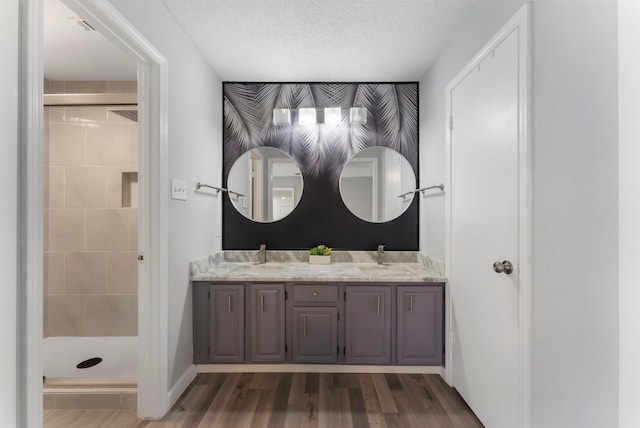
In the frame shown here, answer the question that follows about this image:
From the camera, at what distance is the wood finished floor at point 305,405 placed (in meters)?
1.73

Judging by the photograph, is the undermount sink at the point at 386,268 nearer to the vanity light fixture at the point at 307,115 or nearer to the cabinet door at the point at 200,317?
the cabinet door at the point at 200,317

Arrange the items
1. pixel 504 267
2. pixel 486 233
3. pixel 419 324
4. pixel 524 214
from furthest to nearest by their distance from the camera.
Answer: pixel 419 324 → pixel 486 233 → pixel 504 267 → pixel 524 214

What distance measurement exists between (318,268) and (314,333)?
51cm

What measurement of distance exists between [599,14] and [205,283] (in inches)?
98.8

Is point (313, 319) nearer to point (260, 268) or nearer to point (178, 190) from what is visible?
point (260, 268)

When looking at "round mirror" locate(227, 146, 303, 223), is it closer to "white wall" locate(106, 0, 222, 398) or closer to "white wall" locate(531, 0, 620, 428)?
"white wall" locate(106, 0, 222, 398)

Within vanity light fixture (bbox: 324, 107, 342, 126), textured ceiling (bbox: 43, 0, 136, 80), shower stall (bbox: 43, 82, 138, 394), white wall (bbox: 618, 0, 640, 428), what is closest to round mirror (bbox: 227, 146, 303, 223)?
vanity light fixture (bbox: 324, 107, 342, 126)

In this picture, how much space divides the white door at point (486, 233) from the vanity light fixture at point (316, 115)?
2.82ft

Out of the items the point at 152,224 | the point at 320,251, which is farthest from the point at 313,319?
the point at 152,224

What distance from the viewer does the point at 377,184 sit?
285 cm

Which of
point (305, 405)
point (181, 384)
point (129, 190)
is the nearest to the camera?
point (305, 405)

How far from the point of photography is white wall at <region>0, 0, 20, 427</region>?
92cm

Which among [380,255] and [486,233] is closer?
[486,233]

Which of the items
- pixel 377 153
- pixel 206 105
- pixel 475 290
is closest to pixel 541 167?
pixel 475 290
